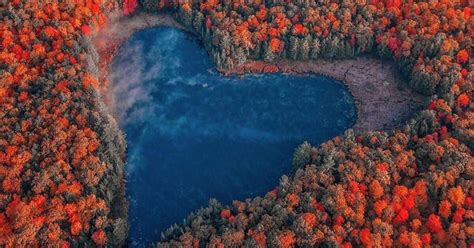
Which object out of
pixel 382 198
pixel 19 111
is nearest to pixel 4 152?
pixel 19 111

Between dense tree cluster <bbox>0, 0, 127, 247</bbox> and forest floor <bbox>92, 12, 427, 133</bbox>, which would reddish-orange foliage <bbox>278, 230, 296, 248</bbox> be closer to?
dense tree cluster <bbox>0, 0, 127, 247</bbox>

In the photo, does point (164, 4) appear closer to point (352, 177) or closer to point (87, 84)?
point (87, 84)

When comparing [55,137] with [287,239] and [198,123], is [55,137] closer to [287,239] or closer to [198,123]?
[198,123]

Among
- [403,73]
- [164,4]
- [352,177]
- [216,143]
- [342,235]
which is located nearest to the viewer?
[342,235]

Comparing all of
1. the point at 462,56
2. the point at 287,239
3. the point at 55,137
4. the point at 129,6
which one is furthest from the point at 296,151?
the point at 129,6

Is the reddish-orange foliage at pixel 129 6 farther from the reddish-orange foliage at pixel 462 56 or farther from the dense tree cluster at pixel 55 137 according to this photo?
the reddish-orange foliage at pixel 462 56

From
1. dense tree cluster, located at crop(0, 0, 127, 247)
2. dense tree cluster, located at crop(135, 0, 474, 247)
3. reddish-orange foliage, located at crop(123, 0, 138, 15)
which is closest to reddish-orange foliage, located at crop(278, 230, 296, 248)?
dense tree cluster, located at crop(135, 0, 474, 247)
